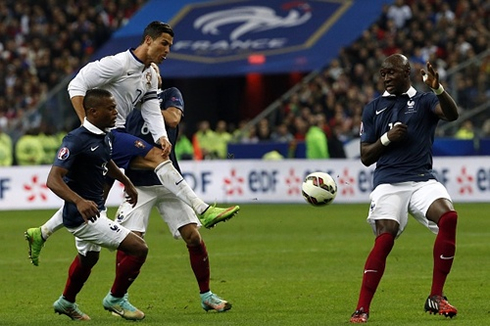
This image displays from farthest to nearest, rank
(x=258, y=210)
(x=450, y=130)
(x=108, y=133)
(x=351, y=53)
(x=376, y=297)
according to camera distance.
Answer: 1. (x=351, y=53)
2. (x=450, y=130)
3. (x=258, y=210)
4. (x=376, y=297)
5. (x=108, y=133)

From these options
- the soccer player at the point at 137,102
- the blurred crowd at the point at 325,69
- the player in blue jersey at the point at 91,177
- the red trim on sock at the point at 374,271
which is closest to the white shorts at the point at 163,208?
the soccer player at the point at 137,102

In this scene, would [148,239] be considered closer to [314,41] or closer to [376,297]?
[376,297]

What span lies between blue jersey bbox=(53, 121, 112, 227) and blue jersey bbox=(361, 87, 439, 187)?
84.7 inches

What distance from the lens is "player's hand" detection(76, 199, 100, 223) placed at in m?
8.92

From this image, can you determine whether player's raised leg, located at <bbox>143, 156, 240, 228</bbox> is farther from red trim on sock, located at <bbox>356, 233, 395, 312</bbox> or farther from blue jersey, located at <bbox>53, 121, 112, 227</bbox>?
red trim on sock, located at <bbox>356, 233, 395, 312</bbox>

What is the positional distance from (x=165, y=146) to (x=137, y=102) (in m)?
0.57

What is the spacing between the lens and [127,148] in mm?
10086

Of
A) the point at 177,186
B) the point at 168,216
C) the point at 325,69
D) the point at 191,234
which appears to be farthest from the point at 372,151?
the point at 325,69

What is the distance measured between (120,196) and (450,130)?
8.88 meters

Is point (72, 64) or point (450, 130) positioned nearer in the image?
point (450, 130)

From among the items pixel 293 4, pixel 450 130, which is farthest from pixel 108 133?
pixel 293 4

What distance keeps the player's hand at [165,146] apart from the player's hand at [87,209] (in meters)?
1.18

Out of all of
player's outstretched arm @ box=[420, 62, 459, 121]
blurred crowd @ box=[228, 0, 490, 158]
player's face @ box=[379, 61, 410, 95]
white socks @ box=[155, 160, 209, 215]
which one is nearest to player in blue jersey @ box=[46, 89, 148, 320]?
white socks @ box=[155, 160, 209, 215]

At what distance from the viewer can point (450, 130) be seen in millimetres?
29375
